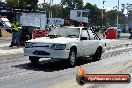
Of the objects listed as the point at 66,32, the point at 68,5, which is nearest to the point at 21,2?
the point at 68,5

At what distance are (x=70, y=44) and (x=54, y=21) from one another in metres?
57.1

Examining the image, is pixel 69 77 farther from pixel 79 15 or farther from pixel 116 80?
pixel 79 15

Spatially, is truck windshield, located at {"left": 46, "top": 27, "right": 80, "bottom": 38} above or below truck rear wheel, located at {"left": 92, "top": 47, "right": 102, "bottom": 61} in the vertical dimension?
above

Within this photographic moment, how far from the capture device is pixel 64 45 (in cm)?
1245

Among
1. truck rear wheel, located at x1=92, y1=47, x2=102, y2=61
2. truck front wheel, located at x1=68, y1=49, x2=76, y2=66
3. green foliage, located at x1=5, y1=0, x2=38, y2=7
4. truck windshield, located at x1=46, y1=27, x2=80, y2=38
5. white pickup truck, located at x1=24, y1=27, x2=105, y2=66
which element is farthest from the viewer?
green foliage, located at x1=5, y1=0, x2=38, y2=7

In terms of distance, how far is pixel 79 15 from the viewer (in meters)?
66.8

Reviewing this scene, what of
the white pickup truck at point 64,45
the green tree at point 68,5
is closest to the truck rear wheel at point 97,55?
the white pickup truck at point 64,45

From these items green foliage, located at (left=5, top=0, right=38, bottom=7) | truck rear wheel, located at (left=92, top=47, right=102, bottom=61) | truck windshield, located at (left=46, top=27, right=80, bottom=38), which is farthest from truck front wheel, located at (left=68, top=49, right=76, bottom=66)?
green foliage, located at (left=5, top=0, right=38, bottom=7)

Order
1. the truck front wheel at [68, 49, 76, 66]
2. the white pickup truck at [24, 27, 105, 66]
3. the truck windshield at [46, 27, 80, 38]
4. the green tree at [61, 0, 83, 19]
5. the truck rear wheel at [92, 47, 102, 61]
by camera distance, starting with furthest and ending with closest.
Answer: the green tree at [61, 0, 83, 19] → the truck rear wheel at [92, 47, 102, 61] → the truck windshield at [46, 27, 80, 38] → the truck front wheel at [68, 49, 76, 66] → the white pickup truck at [24, 27, 105, 66]

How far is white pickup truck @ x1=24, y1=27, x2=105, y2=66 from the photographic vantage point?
40.6 ft

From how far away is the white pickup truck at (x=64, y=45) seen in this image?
12383 millimetres

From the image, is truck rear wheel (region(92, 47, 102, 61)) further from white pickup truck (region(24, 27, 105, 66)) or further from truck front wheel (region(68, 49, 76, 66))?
truck front wheel (region(68, 49, 76, 66))

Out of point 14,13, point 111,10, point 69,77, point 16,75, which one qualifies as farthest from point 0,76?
point 111,10

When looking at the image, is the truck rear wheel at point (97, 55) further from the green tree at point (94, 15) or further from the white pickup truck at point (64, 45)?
the green tree at point (94, 15)
